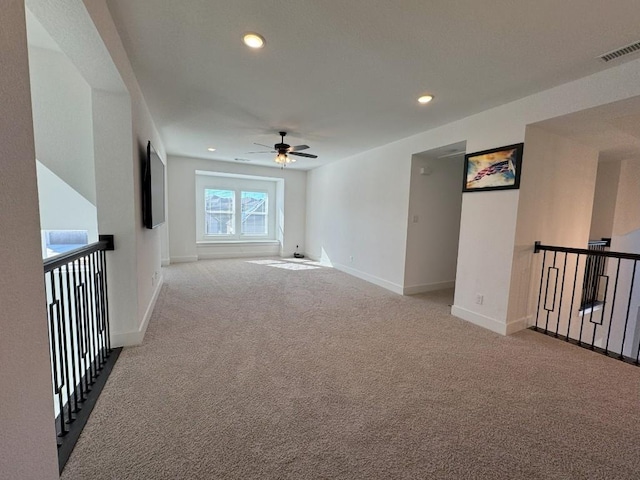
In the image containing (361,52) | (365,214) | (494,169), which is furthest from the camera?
(365,214)

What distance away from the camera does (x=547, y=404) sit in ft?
6.10

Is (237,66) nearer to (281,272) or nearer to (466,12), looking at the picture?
(466,12)

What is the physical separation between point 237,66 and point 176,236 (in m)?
5.11

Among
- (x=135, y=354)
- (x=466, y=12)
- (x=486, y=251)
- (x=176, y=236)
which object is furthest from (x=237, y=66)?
(x=176, y=236)

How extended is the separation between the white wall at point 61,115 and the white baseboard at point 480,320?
455 centimetres

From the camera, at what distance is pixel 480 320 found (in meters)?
3.19

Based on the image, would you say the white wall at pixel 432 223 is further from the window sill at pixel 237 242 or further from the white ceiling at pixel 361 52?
the window sill at pixel 237 242

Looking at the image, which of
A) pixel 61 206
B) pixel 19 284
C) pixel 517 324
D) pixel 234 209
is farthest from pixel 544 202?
pixel 234 209

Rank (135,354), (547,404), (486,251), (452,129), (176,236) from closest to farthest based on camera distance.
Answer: (547,404) < (135,354) < (486,251) < (452,129) < (176,236)

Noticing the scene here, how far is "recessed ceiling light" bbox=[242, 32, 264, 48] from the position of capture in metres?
1.94

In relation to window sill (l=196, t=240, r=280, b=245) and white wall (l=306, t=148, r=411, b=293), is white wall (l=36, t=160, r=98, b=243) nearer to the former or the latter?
window sill (l=196, t=240, r=280, b=245)

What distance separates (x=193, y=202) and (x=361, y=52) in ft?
18.4

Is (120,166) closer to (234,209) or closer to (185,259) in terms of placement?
(185,259)

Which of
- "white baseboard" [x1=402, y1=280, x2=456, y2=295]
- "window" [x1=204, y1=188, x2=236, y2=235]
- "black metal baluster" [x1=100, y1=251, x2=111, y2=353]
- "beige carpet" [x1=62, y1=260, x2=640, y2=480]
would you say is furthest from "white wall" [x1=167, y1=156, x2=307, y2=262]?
"black metal baluster" [x1=100, y1=251, x2=111, y2=353]
